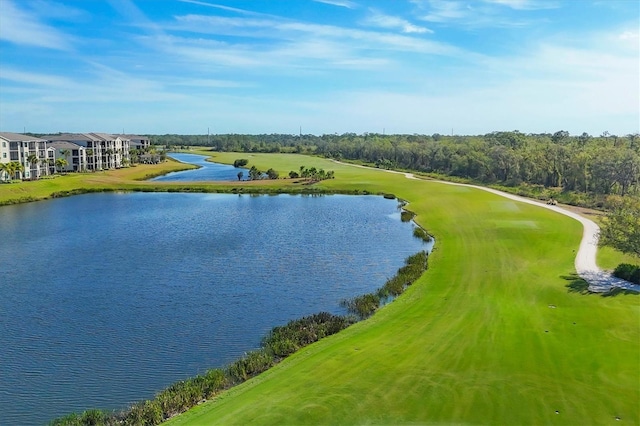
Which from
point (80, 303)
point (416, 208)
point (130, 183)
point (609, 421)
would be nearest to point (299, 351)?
point (609, 421)

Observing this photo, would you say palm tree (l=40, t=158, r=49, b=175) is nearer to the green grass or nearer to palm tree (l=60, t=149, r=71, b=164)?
palm tree (l=60, t=149, r=71, b=164)

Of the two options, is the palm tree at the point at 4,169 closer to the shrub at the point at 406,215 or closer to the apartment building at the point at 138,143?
the shrub at the point at 406,215

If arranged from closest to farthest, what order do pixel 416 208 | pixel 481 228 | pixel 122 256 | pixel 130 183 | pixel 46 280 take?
pixel 46 280 < pixel 122 256 < pixel 481 228 < pixel 416 208 < pixel 130 183

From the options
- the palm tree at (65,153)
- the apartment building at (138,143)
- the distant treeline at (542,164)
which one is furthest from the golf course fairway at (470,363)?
the apartment building at (138,143)

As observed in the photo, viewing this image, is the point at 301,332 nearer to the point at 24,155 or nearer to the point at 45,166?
the point at 24,155

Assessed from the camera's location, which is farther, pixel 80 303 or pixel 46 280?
pixel 46 280

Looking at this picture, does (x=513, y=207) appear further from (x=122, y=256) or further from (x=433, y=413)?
(x=433, y=413)
